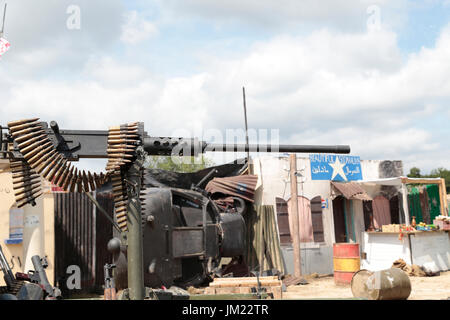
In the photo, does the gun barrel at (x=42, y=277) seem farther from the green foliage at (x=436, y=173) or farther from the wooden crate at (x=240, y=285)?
the green foliage at (x=436, y=173)

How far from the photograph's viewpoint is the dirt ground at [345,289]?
11.2m

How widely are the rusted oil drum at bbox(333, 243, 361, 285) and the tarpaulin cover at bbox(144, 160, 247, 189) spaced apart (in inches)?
182

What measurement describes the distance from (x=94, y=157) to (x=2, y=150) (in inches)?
41.5

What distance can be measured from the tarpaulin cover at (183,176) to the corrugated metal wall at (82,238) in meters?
1.61

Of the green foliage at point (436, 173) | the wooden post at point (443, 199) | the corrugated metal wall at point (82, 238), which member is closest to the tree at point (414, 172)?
the green foliage at point (436, 173)

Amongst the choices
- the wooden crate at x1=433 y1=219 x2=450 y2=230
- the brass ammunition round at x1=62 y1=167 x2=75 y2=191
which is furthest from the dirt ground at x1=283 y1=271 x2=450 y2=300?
the brass ammunition round at x1=62 y1=167 x2=75 y2=191

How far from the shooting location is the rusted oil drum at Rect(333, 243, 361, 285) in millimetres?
12695

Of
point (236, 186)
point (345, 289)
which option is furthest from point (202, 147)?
point (236, 186)

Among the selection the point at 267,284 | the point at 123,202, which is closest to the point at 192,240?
the point at 267,284

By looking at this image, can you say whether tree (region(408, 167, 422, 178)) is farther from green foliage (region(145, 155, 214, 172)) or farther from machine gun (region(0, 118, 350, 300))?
machine gun (region(0, 118, 350, 300))

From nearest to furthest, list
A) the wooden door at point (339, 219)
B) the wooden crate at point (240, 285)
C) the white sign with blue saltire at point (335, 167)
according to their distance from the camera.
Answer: the wooden crate at point (240, 285) → the white sign with blue saltire at point (335, 167) → the wooden door at point (339, 219)

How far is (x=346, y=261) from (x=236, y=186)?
4234 mm

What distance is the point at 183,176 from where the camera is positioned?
15.0 metres
